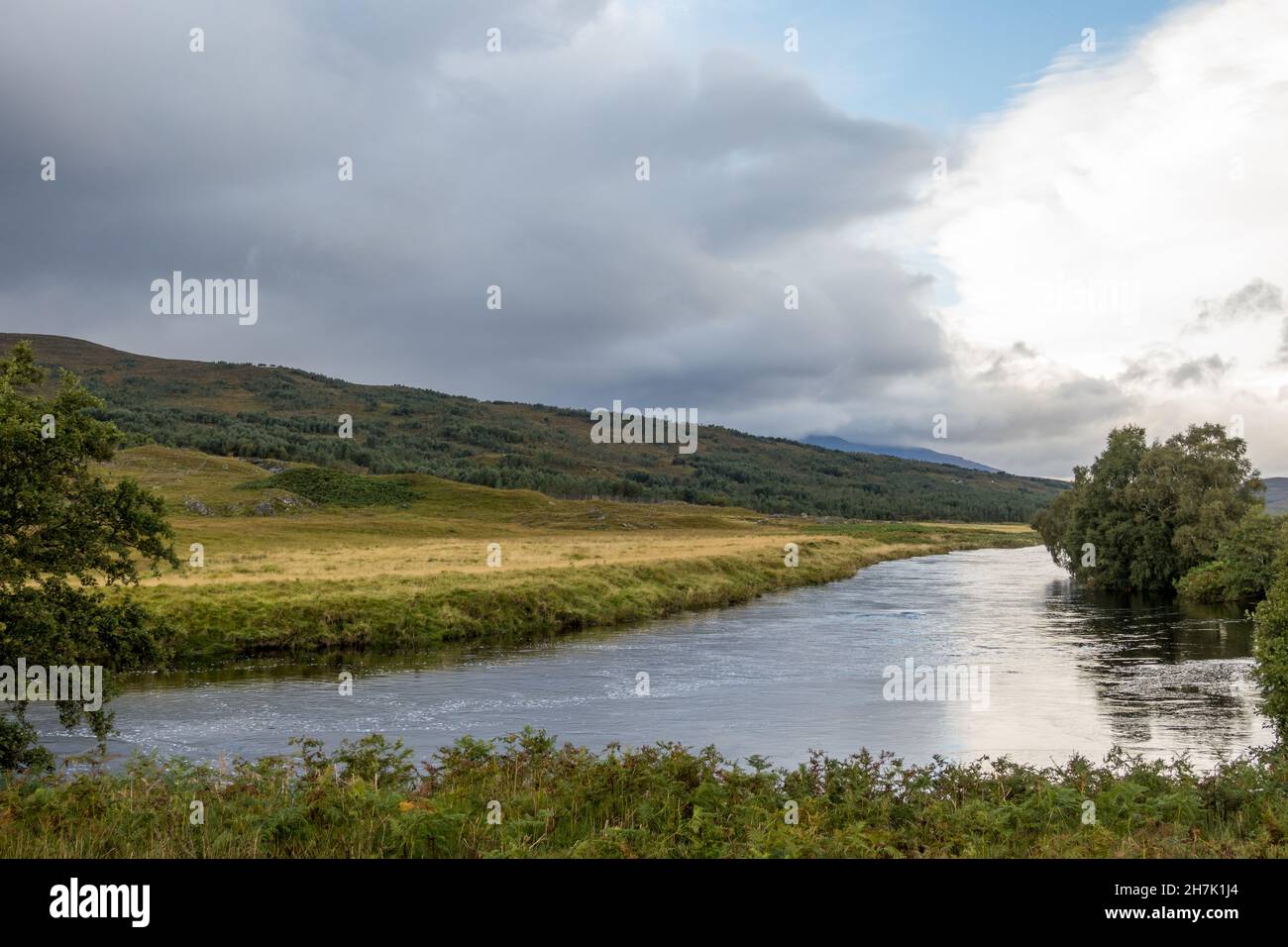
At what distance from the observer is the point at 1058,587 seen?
7275 centimetres

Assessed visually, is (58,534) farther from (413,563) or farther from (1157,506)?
(1157,506)

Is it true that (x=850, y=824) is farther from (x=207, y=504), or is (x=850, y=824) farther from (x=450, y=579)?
(x=207, y=504)

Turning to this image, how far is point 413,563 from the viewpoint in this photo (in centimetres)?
5712

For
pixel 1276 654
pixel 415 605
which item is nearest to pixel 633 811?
pixel 1276 654

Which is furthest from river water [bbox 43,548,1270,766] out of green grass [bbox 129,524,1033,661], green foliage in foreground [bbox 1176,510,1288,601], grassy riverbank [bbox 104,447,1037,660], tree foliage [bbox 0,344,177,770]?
green foliage in foreground [bbox 1176,510,1288,601]

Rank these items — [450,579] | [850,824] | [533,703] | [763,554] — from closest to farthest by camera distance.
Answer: [850,824]
[533,703]
[450,579]
[763,554]

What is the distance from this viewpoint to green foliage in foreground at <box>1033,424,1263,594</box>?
64.6 m

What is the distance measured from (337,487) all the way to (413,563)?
230 ft

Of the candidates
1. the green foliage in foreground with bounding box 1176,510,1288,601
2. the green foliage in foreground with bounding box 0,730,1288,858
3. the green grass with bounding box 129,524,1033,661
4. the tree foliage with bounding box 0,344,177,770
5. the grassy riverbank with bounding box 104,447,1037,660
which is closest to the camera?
the green foliage in foreground with bounding box 0,730,1288,858

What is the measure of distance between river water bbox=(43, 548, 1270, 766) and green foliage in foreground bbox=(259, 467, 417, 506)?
7961 cm

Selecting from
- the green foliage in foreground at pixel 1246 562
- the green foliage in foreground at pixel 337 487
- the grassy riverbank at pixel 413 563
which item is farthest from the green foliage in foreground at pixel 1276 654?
the green foliage in foreground at pixel 337 487

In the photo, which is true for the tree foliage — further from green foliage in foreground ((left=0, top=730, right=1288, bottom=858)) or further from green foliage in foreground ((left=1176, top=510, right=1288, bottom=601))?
green foliage in foreground ((left=1176, top=510, right=1288, bottom=601))

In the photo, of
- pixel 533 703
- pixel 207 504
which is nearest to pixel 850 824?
pixel 533 703
